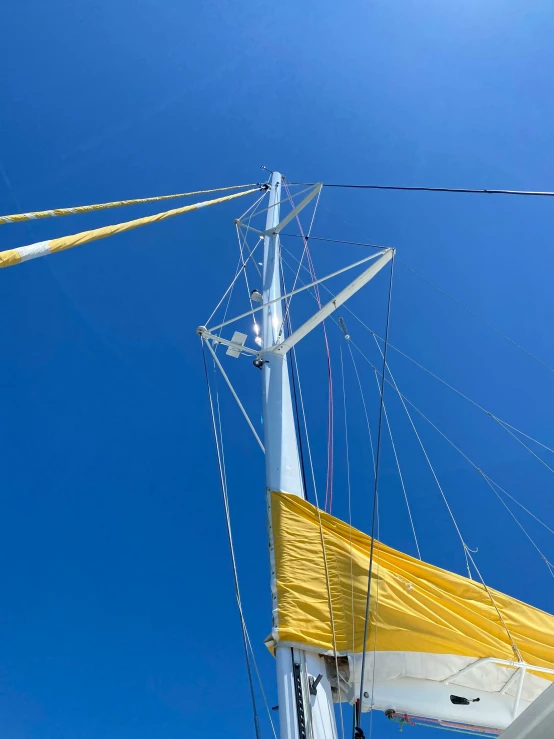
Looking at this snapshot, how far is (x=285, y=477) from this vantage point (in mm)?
4648

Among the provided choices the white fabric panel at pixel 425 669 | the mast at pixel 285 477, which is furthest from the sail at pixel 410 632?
the mast at pixel 285 477

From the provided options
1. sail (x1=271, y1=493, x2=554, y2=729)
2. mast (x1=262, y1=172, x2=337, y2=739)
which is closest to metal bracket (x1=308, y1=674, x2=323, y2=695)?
mast (x1=262, y1=172, x2=337, y2=739)

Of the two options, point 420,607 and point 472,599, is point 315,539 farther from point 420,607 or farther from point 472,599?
point 472,599

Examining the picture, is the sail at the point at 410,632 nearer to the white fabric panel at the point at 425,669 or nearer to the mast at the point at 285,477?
the white fabric panel at the point at 425,669

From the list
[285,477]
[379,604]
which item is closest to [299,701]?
[379,604]

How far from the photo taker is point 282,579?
3.88 m

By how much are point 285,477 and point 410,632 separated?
1.79m

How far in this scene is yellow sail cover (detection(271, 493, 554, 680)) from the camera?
3570mm

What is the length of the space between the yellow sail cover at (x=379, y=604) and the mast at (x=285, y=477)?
166 mm

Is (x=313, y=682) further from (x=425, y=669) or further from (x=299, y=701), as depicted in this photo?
(x=425, y=669)

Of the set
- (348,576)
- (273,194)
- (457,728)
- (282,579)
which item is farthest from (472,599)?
(273,194)

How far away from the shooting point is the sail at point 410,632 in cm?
355

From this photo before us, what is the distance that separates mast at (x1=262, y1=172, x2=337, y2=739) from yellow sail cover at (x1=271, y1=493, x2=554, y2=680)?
17cm

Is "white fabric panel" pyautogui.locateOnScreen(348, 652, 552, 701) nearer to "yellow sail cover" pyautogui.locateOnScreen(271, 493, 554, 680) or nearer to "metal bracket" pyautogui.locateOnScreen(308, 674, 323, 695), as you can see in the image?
"yellow sail cover" pyautogui.locateOnScreen(271, 493, 554, 680)
